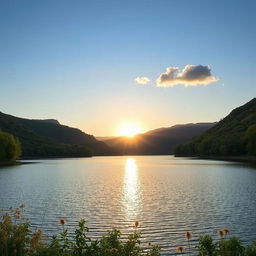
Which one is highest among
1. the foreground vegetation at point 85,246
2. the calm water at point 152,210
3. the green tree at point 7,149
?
the green tree at point 7,149

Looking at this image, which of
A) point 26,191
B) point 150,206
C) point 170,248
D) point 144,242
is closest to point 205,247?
point 170,248

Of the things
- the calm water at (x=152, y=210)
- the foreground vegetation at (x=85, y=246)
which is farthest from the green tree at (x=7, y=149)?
the foreground vegetation at (x=85, y=246)

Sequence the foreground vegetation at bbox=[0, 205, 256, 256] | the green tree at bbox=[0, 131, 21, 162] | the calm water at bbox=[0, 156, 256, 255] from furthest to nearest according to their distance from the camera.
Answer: the green tree at bbox=[0, 131, 21, 162] < the calm water at bbox=[0, 156, 256, 255] < the foreground vegetation at bbox=[0, 205, 256, 256]

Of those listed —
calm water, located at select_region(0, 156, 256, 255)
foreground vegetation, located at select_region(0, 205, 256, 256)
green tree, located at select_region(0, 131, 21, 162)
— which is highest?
green tree, located at select_region(0, 131, 21, 162)

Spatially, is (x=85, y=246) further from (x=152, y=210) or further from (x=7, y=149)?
(x=7, y=149)

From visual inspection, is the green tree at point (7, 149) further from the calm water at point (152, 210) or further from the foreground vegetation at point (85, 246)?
the foreground vegetation at point (85, 246)

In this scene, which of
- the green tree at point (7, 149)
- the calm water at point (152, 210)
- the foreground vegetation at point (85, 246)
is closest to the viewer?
the foreground vegetation at point (85, 246)

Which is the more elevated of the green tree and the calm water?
the green tree

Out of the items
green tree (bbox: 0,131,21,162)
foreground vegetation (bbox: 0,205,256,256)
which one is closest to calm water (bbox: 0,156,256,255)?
foreground vegetation (bbox: 0,205,256,256)

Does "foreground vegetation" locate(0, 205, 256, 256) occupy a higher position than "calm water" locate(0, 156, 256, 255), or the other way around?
"foreground vegetation" locate(0, 205, 256, 256)

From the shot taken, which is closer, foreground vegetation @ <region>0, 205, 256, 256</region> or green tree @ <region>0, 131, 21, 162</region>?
foreground vegetation @ <region>0, 205, 256, 256</region>

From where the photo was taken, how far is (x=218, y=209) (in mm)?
45125

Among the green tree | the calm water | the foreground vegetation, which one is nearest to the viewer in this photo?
the foreground vegetation

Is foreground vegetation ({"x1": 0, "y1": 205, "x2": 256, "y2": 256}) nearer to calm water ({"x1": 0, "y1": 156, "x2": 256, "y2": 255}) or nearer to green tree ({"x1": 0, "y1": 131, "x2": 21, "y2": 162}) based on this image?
calm water ({"x1": 0, "y1": 156, "x2": 256, "y2": 255})
